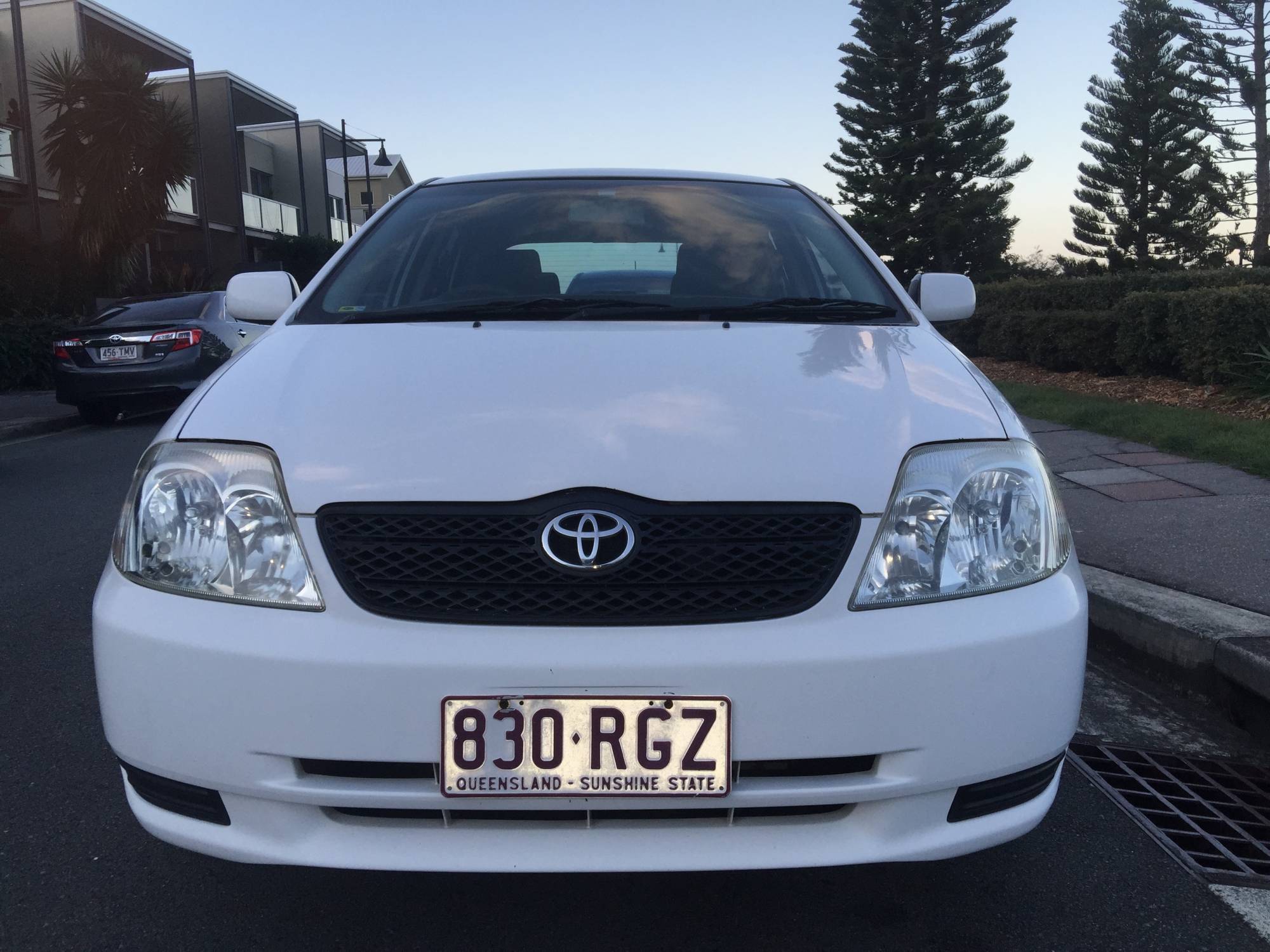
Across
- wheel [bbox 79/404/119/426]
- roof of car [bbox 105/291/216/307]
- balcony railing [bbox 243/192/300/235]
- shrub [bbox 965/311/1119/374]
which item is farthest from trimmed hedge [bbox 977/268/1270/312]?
balcony railing [bbox 243/192/300/235]

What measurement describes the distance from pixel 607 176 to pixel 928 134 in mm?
30864

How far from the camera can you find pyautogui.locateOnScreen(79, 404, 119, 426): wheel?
34.7ft

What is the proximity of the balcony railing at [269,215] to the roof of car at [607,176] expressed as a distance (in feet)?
100

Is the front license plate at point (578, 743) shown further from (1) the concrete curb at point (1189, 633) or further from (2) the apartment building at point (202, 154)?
(2) the apartment building at point (202, 154)

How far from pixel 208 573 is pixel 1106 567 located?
342cm

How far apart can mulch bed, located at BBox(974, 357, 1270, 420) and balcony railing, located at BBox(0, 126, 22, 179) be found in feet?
64.3

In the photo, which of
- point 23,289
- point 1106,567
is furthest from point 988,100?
point 1106,567

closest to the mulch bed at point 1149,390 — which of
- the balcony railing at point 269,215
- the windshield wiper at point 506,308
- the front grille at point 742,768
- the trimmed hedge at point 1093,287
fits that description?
the trimmed hedge at point 1093,287

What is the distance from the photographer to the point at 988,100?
104 ft

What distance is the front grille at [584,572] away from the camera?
1.69 metres

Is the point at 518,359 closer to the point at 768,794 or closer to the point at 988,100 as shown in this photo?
the point at 768,794

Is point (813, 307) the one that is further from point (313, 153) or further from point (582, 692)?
point (313, 153)

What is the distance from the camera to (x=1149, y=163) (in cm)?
3341

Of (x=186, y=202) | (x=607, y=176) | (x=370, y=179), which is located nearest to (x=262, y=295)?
(x=607, y=176)
